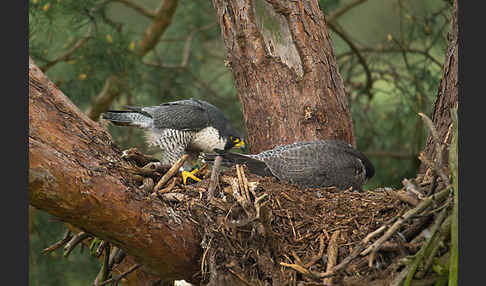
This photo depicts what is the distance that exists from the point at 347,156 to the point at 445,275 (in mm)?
1230

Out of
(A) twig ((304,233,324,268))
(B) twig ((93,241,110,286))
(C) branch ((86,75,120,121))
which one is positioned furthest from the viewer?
(C) branch ((86,75,120,121))

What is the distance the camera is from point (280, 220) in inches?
90.4

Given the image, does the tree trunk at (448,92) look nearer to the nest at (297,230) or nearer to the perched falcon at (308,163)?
the nest at (297,230)

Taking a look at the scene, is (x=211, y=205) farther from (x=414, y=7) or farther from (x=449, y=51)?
(x=414, y=7)

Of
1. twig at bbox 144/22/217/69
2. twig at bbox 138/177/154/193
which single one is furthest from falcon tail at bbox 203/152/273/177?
twig at bbox 144/22/217/69

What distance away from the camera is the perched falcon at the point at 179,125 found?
384cm

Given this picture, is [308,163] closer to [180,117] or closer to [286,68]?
[286,68]

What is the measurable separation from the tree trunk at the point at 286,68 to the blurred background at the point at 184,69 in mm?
1083

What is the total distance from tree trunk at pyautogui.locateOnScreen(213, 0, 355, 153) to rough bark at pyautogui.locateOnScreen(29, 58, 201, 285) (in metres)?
1.12

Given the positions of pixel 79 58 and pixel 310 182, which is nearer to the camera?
pixel 310 182

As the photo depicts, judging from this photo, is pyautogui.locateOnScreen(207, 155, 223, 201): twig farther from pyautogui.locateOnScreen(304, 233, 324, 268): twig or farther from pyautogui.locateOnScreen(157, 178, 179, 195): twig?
pyautogui.locateOnScreen(304, 233, 324, 268): twig

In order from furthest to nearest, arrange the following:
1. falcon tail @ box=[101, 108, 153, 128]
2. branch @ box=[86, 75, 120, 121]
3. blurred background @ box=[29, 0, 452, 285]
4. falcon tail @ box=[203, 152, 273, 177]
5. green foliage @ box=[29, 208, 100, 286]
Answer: branch @ box=[86, 75, 120, 121] < green foliage @ box=[29, 208, 100, 286] < blurred background @ box=[29, 0, 452, 285] < falcon tail @ box=[101, 108, 153, 128] < falcon tail @ box=[203, 152, 273, 177]

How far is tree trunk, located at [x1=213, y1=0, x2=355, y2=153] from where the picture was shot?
3.00 m

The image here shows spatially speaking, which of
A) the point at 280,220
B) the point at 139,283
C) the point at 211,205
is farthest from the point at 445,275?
the point at 139,283
